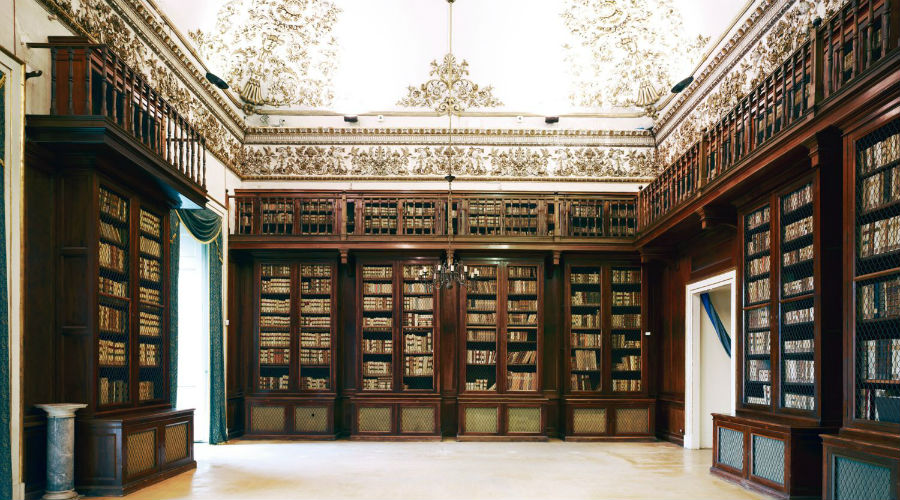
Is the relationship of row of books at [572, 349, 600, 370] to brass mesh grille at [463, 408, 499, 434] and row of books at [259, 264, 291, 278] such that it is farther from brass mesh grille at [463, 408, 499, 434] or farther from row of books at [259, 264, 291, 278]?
row of books at [259, 264, 291, 278]

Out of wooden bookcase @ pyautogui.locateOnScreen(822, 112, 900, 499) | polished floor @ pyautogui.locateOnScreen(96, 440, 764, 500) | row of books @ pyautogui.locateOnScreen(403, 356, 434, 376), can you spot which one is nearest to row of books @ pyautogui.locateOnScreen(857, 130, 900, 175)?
wooden bookcase @ pyautogui.locateOnScreen(822, 112, 900, 499)

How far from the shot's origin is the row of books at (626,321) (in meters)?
11.7

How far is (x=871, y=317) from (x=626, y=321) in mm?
6419

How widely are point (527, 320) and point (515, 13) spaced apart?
4.78m

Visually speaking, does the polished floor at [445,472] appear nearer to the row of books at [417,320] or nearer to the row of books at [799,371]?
the row of books at [799,371]

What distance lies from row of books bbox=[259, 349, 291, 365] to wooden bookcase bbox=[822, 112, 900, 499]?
320 inches

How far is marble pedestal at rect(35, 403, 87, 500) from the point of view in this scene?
6203 millimetres

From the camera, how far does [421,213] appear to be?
11.8 meters

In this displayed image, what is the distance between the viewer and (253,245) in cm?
1151

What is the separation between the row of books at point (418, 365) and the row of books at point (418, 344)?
0.12 m

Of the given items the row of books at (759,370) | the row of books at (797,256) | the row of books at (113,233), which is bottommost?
the row of books at (759,370)

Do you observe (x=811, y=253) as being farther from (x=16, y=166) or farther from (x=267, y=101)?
(x=267, y=101)

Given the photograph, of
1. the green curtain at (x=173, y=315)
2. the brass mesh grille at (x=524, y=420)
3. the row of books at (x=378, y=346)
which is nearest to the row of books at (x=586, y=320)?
the brass mesh grille at (x=524, y=420)

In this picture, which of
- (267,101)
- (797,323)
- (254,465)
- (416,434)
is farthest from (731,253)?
(267,101)
